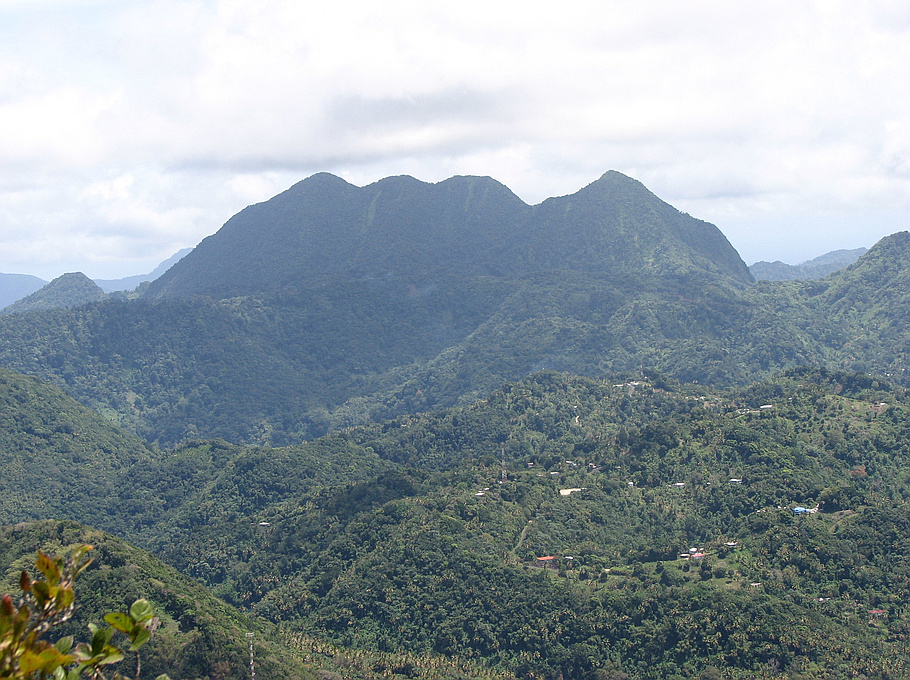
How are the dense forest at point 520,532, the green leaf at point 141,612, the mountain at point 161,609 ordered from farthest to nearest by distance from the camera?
1. the dense forest at point 520,532
2. the mountain at point 161,609
3. the green leaf at point 141,612

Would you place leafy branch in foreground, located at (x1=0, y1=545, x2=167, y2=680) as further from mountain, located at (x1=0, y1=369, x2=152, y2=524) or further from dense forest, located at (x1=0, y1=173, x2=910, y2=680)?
mountain, located at (x1=0, y1=369, x2=152, y2=524)

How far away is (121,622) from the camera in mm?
7102

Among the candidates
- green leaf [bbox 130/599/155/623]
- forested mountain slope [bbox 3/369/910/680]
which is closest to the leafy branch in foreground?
green leaf [bbox 130/599/155/623]

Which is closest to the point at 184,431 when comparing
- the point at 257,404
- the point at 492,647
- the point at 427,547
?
the point at 257,404

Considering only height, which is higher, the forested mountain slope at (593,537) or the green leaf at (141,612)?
the green leaf at (141,612)

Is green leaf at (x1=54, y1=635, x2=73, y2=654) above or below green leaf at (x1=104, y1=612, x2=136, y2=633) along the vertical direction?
below

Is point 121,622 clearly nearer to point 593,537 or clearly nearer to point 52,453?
point 593,537

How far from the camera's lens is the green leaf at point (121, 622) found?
7.06 meters

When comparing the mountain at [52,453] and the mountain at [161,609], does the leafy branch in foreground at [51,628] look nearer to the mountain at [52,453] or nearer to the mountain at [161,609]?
the mountain at [161,609]

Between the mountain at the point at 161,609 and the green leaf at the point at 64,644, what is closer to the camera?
the green leaf at the point at 64,644

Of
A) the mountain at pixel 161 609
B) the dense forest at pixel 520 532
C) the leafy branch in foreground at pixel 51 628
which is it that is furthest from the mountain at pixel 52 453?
the leafy branch in foreground at pixel 51 628

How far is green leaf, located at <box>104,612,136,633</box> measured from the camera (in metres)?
7.06

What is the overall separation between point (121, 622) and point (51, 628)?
0.53 m

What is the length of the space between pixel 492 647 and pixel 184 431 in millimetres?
130920
